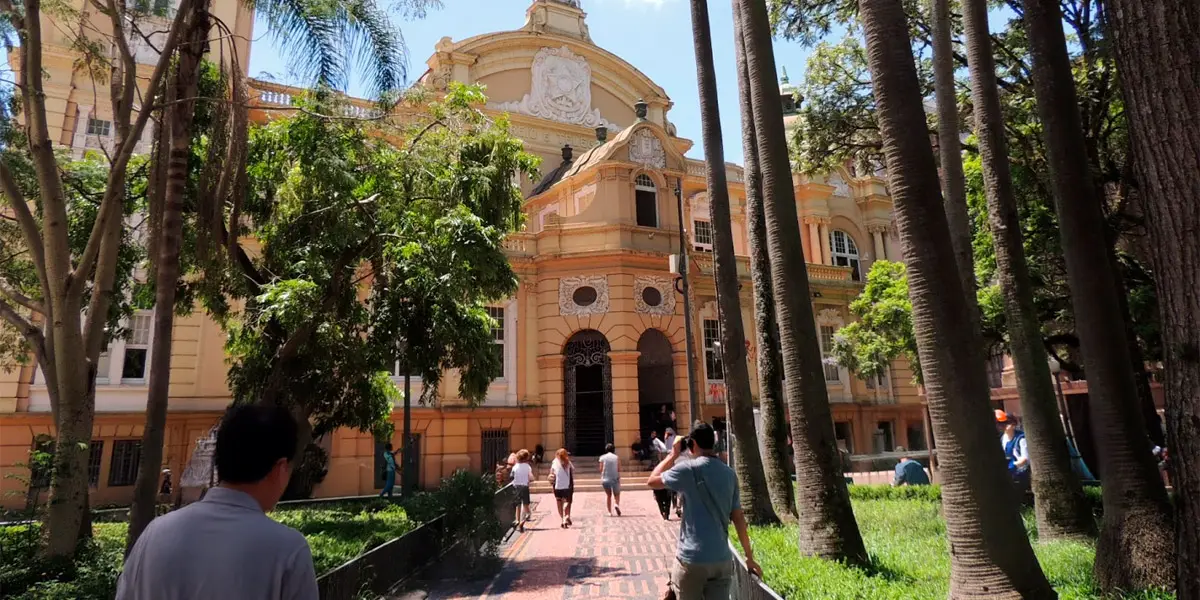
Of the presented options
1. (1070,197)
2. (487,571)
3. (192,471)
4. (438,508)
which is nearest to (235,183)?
(192,471)

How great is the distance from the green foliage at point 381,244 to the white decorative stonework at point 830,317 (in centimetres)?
1870

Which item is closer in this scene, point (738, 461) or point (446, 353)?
point (738, 461)

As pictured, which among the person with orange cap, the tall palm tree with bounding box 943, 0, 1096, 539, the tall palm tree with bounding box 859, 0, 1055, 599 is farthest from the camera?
the person with orange cap

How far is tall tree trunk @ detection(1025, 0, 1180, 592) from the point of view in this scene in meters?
5.49

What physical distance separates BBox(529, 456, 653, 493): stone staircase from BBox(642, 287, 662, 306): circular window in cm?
544

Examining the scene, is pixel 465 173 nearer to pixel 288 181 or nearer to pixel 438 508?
pixel 288 181

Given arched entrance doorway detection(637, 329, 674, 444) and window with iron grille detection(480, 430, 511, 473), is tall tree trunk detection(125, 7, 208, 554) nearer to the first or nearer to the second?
window with iron grille detection(480, 430, 511, 473)

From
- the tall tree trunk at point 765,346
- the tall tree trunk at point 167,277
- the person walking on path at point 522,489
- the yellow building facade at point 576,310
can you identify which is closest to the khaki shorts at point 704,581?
the tall tree trunk at point 167,277

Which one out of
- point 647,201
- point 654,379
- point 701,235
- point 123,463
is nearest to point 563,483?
point 654,379

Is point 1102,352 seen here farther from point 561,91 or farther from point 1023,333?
point 561,91

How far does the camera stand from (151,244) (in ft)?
26.7

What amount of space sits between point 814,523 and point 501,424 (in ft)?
55.7

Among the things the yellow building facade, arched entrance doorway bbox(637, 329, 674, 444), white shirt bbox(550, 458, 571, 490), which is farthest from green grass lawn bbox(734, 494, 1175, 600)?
arched entrance doorway bbox(637, 329, 674, 444)

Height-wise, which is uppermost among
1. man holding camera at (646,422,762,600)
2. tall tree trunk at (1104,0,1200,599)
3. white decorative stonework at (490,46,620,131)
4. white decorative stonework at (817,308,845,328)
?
white decorative stonework at (490,46,620,131)
